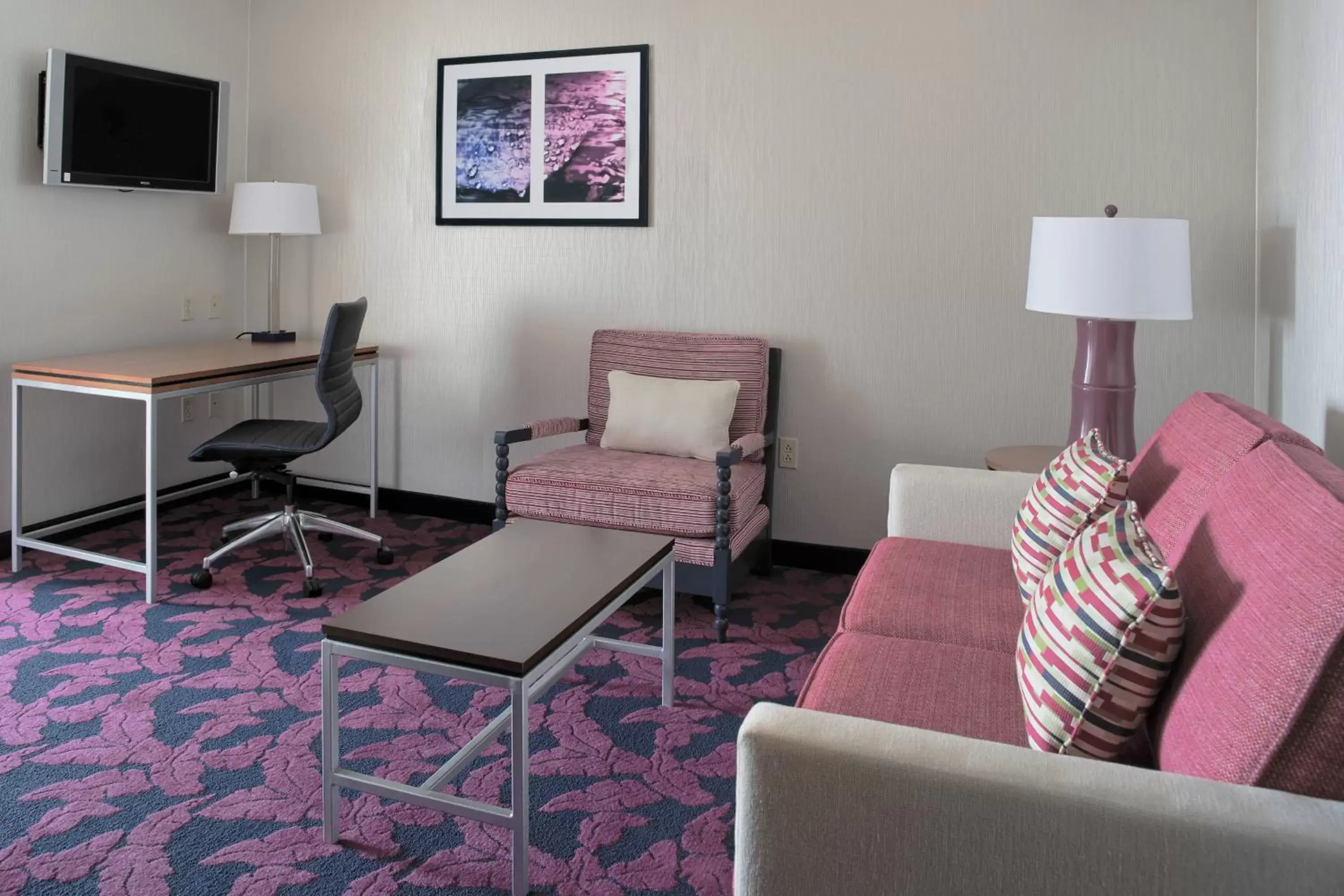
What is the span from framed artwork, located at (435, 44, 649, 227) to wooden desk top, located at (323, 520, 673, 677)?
5.55 feet

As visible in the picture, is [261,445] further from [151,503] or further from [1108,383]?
[1108,383]

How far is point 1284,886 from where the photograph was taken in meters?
1.06

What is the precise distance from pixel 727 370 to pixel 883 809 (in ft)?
8.46

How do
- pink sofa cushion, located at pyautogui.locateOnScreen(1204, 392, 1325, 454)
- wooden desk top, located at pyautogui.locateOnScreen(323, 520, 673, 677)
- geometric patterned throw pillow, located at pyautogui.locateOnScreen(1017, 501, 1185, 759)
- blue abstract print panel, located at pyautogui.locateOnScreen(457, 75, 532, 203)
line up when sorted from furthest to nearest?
blue abstract print panel, located at pyautogui.locateOnScreen(457, 75, 532, 203), wooden desk top, located at pyautogui.locateOnScreen(323, 520, 673, 677), pink sofa cushion, located at pyautogui.locateOnScreen(1204, 392, 1325, 454), geometric patterned throw pillow, located at pyautogui.locateOnScreen(1017, 501, 1185, 759)

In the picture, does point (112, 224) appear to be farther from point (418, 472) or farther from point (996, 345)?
point (996, 345)

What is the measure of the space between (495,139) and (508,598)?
251 centimetres

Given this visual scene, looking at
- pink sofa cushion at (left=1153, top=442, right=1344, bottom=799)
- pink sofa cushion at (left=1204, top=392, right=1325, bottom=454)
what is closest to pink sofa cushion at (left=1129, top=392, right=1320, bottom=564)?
pink sofa cushion at (left=1204, top=392, right=1325, bottom=454)

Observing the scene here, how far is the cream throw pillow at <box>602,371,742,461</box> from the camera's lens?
353 centimetres

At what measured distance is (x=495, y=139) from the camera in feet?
13.5

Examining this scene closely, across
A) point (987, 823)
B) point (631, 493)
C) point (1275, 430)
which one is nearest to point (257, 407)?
point (631, 493)

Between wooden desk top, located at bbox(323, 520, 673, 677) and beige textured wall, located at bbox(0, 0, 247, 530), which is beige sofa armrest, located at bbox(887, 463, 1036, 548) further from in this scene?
beige textured wall, located at bbox(0, 0, 247, 530)

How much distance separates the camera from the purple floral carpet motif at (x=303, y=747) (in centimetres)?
193

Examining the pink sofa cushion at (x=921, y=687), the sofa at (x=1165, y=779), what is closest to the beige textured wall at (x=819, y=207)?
the pink sofa cushion at (x=921, y=687)

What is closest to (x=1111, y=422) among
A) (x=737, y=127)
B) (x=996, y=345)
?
(x=996, y=345)
